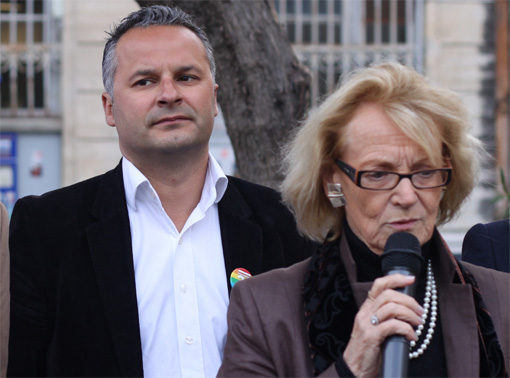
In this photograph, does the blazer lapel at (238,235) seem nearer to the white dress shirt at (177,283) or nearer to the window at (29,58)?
the white dress shirt at (177,283)

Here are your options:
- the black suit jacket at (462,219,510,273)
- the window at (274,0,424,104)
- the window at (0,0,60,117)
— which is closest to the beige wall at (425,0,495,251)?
the window at (274,0,424,104)

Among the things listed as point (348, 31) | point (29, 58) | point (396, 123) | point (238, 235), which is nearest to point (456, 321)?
point (396, 123)

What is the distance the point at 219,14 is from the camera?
13.2 ft

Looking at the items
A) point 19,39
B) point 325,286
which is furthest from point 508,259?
point 19,39

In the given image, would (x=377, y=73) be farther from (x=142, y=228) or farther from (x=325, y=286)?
(x=142, y=228)

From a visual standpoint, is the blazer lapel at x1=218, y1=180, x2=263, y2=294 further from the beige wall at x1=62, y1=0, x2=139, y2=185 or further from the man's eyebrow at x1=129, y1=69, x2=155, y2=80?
the beige wall at x1=62, y1=0, x2=139, y2=185

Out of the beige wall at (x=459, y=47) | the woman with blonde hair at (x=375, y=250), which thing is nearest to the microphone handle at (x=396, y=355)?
the woman with blonde hair at (x=375, y=250)

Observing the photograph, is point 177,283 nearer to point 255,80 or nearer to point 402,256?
point 402,256

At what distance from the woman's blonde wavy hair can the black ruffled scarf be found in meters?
0.17

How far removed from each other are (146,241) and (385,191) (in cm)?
93

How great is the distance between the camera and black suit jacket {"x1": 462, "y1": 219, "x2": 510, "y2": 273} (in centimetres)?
289

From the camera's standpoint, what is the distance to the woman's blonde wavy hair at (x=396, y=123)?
236 cm

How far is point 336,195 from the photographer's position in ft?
8.07

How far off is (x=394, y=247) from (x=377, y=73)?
639mm
